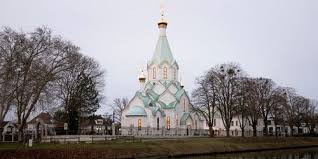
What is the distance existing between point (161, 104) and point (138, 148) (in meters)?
35.0

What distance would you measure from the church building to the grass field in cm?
1531

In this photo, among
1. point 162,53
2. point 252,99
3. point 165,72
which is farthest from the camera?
point 162,53

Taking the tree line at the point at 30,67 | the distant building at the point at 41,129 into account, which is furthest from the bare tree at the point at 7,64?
the distant building at the point at 41,129

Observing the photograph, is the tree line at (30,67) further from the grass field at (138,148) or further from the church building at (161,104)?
the church building at (161,104)

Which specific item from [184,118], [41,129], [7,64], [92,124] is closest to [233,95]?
[184,118]

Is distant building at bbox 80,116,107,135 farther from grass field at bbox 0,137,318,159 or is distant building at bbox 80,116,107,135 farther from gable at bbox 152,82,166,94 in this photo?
grass field at bbox 0,137,318,159

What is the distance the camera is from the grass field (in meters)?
34.2

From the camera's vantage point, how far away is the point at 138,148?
133 feet

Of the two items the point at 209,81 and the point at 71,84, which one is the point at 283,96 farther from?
the point at 71,84

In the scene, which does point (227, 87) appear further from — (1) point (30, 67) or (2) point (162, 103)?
(1) point (30, 67)

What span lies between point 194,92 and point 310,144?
76.2ft

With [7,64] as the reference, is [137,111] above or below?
below

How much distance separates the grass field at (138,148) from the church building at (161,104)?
15311mm

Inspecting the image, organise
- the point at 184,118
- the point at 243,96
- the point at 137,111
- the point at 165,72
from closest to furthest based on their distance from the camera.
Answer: the point at 243,96 < the point at 137,111 < the point at 184,118 < the point at 165,72
